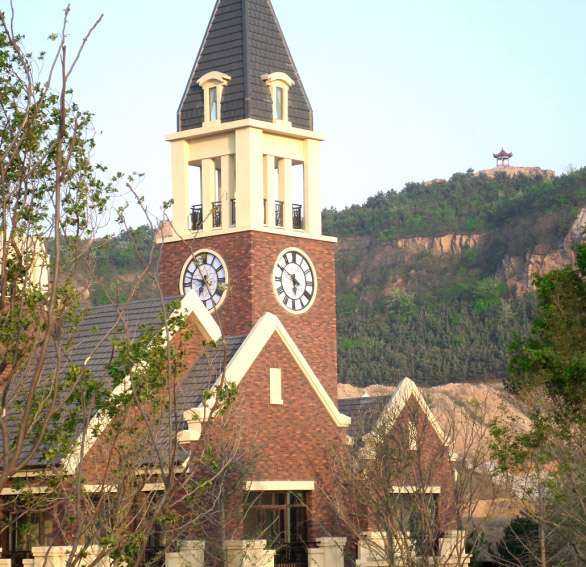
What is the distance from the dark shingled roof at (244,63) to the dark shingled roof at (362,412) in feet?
23.5

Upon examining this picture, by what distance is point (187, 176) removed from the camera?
29.3m

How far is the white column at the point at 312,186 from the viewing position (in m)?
29.3

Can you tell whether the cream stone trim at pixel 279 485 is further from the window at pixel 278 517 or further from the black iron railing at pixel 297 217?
the black iron railing at pixel 297 217

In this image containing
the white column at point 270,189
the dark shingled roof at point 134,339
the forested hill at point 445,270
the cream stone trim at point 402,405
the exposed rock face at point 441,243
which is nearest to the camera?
the dark shingled roof at point 134,339

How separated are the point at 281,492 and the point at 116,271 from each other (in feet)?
189

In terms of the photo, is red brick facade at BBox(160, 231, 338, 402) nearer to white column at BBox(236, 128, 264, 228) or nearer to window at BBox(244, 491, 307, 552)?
white column at BBox(236, 128, 264, 228)

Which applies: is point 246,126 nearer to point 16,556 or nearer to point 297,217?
point 297,217

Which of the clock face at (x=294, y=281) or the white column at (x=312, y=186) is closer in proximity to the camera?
the clock face at (x=294, y=281)

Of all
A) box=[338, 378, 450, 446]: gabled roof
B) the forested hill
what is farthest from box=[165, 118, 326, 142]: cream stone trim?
the forested hill

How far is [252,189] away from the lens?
2780 cm

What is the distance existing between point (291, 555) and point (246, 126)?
10438 millimetres

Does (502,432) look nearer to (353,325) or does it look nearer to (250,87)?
(250,87)

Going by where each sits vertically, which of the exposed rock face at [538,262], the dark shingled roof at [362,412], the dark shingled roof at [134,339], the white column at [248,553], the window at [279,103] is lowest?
the white column at [248,553]

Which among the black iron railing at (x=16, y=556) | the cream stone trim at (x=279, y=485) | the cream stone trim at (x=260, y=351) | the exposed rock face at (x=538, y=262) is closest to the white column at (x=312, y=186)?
the cream stone trim at (x=260, y=351)
